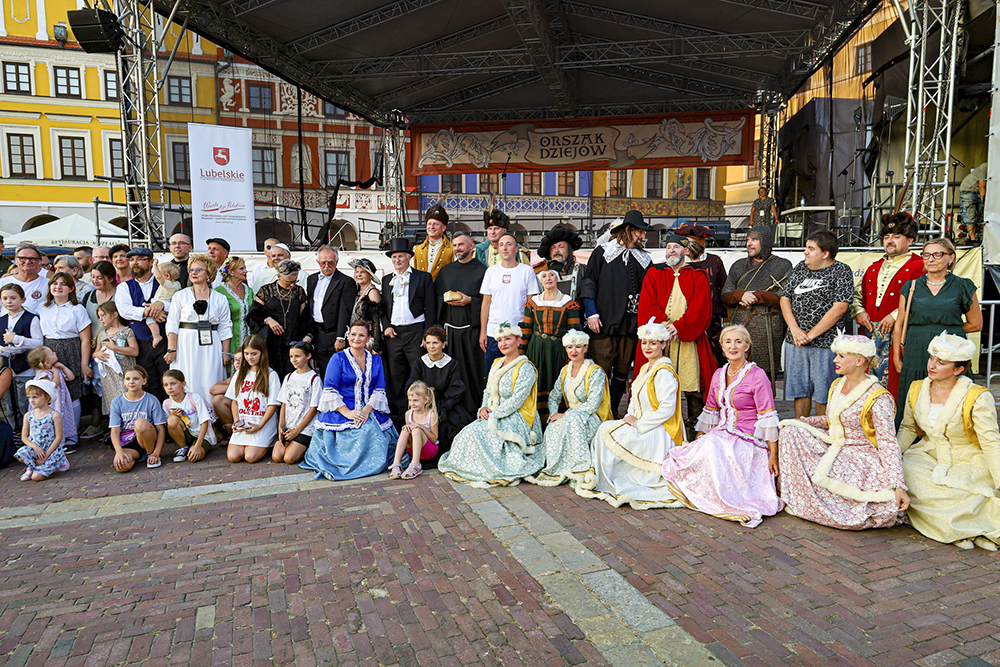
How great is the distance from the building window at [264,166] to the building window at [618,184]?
1541cm

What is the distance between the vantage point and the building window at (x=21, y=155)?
991 inches

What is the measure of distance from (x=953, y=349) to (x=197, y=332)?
553cm

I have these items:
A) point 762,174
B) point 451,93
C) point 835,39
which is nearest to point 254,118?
point 451,93

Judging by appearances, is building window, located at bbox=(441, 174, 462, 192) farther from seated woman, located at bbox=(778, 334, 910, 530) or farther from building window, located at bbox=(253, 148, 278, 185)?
seated woman, located at bbox=(778, 334, 910, 530)

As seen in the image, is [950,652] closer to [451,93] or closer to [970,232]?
[970,232]

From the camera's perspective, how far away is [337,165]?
29.5 metres

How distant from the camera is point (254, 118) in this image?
1133 inches

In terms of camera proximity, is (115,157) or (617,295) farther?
(115,157)

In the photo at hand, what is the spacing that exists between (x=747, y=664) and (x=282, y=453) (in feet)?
12.8

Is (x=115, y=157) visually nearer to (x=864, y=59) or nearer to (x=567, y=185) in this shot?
(x=567, y=185)

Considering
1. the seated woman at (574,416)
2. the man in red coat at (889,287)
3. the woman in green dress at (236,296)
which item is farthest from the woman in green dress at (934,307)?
the woman in green dress at (236,296)

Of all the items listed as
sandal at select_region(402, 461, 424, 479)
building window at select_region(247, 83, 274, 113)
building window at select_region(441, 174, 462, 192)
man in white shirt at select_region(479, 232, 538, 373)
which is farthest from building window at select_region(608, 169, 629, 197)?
sandal at select_region(402, 461, 424, 479)

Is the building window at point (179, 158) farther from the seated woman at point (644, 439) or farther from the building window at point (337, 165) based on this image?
the seated woman at point (644, 439)

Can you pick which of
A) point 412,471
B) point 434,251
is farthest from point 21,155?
point 412,471
